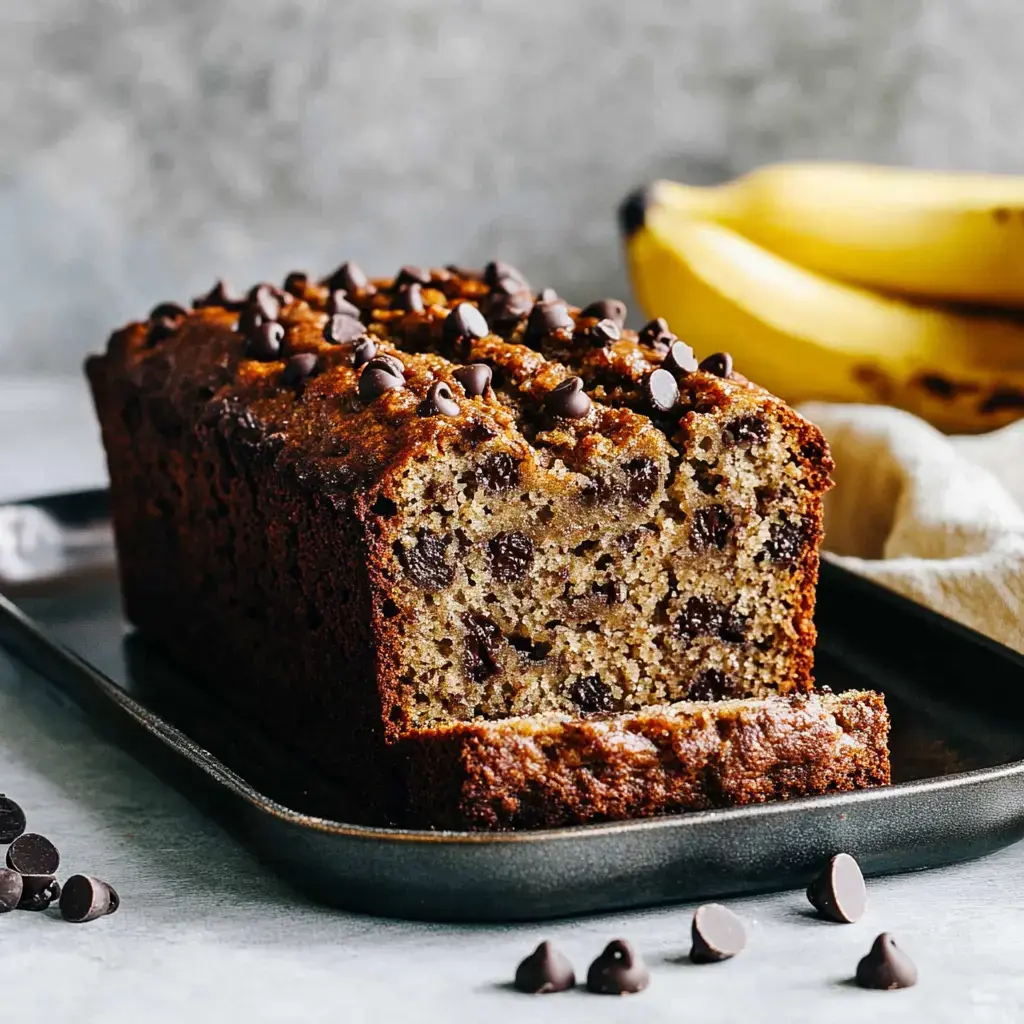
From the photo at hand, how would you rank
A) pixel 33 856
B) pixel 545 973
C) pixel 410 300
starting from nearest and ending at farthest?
pixel 545 973 < pixel 33 856 < pixel 410 300

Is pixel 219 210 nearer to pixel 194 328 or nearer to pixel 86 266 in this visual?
pixel 86 266

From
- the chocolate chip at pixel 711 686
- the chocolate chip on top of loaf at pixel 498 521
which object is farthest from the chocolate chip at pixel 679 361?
the chocolate chip at pixel 711 686

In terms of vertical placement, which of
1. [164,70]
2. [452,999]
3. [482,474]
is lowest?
[452,999]

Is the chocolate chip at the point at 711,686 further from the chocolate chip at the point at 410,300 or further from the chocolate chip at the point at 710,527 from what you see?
the chocolate chip at the point at 410,300

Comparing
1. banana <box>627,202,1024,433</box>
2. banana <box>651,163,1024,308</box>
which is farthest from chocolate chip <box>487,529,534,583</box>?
banana <box>651,163,1024,308</box>

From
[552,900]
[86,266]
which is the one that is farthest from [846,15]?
[552,900]

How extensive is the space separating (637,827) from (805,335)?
9.32 ft

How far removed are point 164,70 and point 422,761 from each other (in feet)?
15.0

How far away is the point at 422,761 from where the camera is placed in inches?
109

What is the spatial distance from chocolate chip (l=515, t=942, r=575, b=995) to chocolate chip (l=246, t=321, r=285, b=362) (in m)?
1.57

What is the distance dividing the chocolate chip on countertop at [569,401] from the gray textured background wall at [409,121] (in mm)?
4030

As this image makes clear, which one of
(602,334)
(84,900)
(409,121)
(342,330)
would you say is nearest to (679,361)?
(602,334)

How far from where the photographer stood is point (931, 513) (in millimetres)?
4055

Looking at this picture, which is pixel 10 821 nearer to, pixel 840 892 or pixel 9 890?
pixel 9 890
